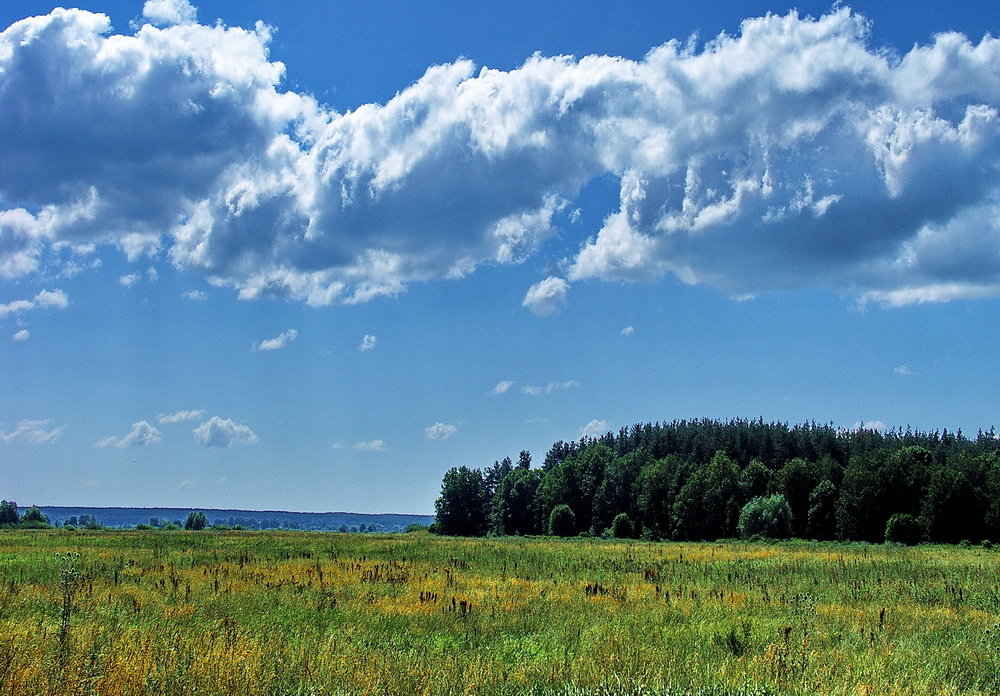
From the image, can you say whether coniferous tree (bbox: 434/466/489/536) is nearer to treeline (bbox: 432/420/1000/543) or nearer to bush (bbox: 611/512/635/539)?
treeline (bbox: 432/420/1000/543)

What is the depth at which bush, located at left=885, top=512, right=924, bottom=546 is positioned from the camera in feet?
219

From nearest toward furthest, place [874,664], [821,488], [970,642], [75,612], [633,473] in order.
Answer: [874,664] < [970,642] < [75,612] < [821,488] < [633,473]

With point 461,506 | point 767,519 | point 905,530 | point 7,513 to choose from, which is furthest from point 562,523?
point 7,513

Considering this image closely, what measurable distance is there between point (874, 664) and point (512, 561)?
20087 mm

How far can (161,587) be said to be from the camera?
18000mm

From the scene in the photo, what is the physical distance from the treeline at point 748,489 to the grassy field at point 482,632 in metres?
52.3

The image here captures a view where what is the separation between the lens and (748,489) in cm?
9738

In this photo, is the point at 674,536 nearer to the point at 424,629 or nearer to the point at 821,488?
the point at 821,488

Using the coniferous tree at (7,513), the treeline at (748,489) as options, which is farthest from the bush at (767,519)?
the coniferous tree at (7,513)

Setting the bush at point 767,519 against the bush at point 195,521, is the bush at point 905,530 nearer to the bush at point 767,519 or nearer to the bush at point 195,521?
the bush at point 767,519

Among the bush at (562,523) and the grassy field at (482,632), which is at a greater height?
the grassy field at (482,632)

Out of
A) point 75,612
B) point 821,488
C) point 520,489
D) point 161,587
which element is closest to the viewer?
point 75,612

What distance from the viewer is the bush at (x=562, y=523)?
10819 cm

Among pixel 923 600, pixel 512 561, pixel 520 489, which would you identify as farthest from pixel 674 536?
pixel 923 600
